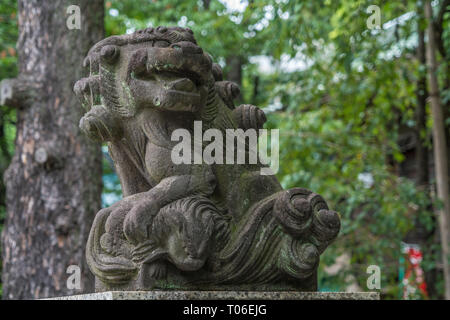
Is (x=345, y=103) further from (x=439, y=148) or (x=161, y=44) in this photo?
(x=161, y=44)

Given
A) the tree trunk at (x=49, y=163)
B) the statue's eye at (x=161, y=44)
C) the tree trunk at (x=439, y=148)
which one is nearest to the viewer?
the statue's eye at (x=161, y=44)

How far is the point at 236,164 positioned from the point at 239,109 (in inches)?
15.5

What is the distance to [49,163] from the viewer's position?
5.91 m

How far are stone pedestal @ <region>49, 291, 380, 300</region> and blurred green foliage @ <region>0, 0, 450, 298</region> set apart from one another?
3.51 metres

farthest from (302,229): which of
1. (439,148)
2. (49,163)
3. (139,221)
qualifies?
(439,148)

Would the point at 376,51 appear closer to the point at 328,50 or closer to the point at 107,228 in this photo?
the point at 328,50

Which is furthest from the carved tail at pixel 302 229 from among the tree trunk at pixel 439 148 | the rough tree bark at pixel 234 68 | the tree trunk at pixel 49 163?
the rough tree bark at pixel 234 68

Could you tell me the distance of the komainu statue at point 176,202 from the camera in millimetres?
3154

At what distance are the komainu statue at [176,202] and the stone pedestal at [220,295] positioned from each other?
0.52 feet

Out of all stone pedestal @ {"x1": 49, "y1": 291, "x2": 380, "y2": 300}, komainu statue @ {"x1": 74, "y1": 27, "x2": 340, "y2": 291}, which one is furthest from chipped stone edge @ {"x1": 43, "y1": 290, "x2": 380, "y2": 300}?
komainu statue @ {"x1": 74, "y1": 27, "x2": 340, "y2": 291}

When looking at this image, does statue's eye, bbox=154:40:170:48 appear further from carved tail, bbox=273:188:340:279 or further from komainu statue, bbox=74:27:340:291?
carved tail, bbox=273:188:340:279

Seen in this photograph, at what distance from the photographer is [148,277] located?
3104 mm

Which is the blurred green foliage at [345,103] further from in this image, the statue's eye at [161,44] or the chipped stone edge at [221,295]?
the chipped stone edge at [221,295]

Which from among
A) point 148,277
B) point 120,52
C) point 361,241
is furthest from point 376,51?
point 148,277
